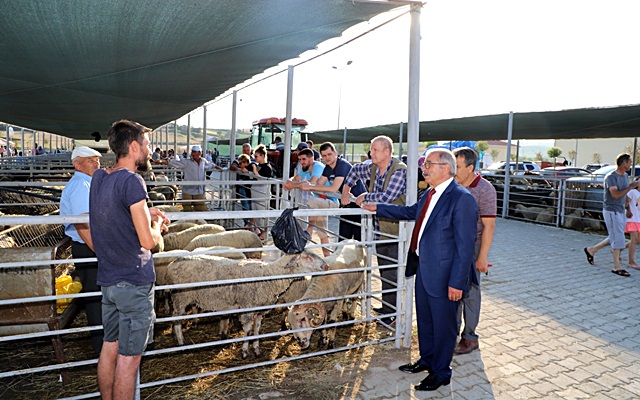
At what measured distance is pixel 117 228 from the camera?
2691 millimetres

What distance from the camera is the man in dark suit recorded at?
3.63 m

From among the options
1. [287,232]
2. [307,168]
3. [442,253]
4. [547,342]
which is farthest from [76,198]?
[547,342]

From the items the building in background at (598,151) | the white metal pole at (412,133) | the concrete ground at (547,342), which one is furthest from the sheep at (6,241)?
the building in background at (598,151)

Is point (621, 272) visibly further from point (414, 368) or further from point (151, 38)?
point (151, 38)

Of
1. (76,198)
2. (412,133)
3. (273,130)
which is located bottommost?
(76,198)

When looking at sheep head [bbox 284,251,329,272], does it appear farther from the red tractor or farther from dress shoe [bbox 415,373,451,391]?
the red tractor

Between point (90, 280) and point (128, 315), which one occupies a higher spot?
point (128, 315)

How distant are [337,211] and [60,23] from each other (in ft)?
8.64

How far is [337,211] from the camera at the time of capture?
170 inches

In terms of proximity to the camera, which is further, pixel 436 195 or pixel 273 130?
pixel 273 130

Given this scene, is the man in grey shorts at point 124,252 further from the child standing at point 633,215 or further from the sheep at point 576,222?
the sheep at point 576,222

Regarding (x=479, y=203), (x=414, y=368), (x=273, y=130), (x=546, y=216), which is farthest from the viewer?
(x=273, y=130)

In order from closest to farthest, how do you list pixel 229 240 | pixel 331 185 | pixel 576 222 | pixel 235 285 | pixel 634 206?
pixel 235 285
pixel 331 185
pixel 229 240
pixel 634 206
pixel 576 222

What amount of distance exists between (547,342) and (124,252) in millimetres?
4311
